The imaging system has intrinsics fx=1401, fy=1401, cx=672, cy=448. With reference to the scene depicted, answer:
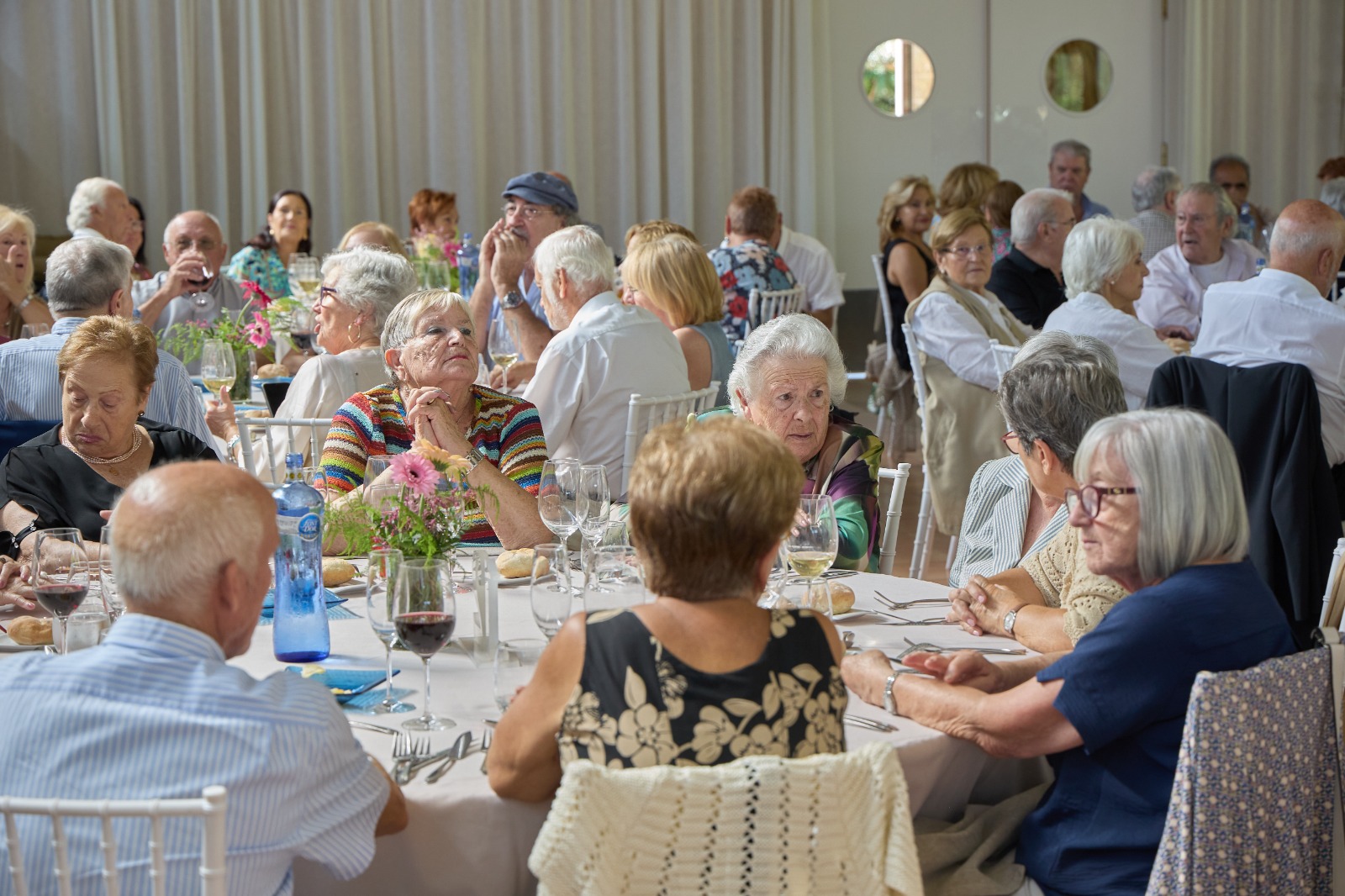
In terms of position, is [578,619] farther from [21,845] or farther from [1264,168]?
[1264,168]

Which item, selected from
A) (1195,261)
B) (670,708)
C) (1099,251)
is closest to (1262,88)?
(1195,261)

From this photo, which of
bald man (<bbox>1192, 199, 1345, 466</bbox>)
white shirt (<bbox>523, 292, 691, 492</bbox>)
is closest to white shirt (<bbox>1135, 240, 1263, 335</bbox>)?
bald man (<bbox>1192, 199, 1345, 466</bbox>)

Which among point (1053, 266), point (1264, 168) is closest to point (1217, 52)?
point (1264, 168)

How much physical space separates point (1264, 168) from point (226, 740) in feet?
36.1

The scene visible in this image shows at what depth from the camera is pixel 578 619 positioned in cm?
164

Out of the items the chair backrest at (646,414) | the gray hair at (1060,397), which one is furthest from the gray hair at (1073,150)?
the gray hair at (1060,397)

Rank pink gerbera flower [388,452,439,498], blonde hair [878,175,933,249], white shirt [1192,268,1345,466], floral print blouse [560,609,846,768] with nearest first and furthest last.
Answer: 1. floral print blouse [560,609,846,768]
2. pink gerbera flower [388,452,439,498]
3. white shirt [1192,268,1345,466]
4. blonde hair [878,175,933,249]

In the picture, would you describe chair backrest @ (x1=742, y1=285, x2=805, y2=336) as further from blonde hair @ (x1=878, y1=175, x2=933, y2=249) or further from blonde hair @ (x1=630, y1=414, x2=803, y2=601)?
blonde hair @ (x1=630, y1=414, x2=803, y2=601)

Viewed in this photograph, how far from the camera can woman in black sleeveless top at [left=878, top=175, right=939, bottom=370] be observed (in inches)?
285

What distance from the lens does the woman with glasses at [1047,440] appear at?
7.73ft

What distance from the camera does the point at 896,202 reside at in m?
7.72

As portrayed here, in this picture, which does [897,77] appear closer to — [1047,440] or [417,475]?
[1047,440]

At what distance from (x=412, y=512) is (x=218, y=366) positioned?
262cm

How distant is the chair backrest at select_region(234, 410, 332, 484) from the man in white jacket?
4.18 meters
